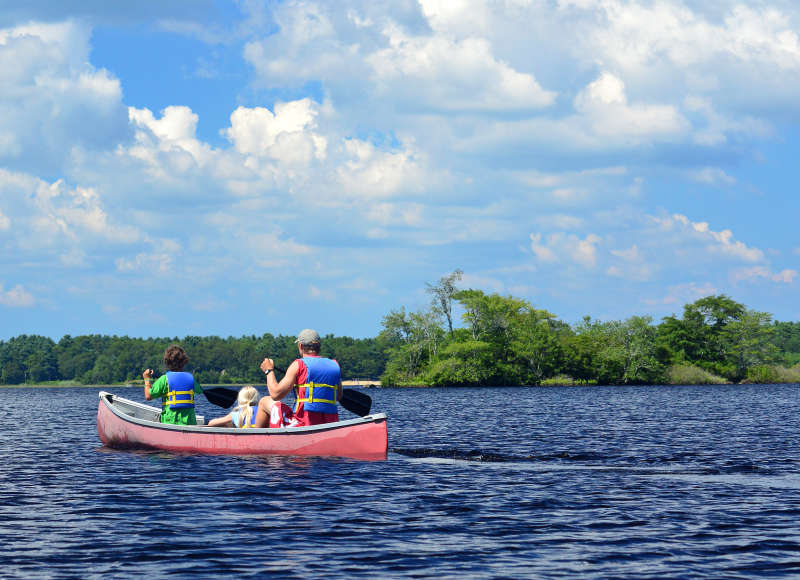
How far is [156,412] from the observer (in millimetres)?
22906

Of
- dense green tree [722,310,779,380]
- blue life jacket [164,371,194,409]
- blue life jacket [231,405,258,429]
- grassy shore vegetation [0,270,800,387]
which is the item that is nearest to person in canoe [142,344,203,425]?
blue life jacket [164,371,194,409]

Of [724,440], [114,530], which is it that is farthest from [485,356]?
[114,530]

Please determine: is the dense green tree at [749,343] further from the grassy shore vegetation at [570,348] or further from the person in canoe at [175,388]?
the person in canoe at [175,388]

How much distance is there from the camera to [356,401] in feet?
63.3

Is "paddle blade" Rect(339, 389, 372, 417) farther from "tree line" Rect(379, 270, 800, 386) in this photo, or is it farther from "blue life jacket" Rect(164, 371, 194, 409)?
"tree line" Rect(379, 270, 800, 386)

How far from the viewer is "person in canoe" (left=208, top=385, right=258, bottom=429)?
19.4 m

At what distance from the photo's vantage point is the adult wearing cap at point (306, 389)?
1678 cm

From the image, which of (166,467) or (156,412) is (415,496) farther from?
(156,412)

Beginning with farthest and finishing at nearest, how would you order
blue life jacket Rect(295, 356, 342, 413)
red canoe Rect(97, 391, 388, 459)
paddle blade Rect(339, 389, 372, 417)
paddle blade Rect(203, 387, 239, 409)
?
paddle blade Rect(203, 387, 239, 409) < paddle blade Rect(339, 389, 372, 417) < red canoe Rect(97, 391, 388, 459) < blue life jacket Rect(295, 356, 342, 413)

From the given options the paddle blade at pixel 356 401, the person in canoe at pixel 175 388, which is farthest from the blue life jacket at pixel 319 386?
the person in canoe at pixel 175 388

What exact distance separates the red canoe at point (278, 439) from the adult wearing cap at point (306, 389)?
0.44 meters

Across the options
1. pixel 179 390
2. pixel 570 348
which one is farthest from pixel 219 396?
pixel 570 348

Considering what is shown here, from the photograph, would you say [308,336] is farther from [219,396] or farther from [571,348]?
[571,348]

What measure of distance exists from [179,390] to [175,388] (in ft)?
0.42
